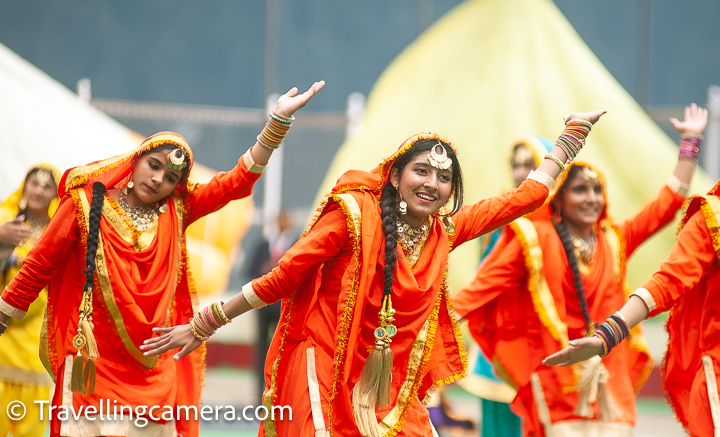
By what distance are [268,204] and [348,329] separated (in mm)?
7475

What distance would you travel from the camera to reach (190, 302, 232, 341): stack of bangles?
271 cm

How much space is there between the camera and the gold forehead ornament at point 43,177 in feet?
14.8

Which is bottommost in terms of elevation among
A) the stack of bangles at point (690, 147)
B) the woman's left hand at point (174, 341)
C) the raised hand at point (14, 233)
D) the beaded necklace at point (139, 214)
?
the woman's left hand at point (174, 341)

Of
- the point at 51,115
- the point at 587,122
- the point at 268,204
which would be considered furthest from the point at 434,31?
the point at 587,122

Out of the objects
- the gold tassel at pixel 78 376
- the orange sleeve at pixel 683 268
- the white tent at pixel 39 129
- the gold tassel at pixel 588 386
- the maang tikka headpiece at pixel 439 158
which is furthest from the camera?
the white tent at pixel 39 129

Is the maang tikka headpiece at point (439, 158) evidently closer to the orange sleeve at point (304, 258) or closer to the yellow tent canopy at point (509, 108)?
the orange sleeve at point (304, 258)

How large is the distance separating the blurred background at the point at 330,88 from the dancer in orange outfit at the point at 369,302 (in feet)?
12.8

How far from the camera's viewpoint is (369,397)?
2602 millimetres

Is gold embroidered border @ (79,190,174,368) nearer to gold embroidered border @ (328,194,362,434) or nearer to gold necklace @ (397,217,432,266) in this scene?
gold embroidered border @ (328,194,362,434)

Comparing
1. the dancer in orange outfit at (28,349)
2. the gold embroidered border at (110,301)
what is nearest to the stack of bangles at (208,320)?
the gold embroidered border at (110,301)

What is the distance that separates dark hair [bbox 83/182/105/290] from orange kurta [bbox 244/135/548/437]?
Result: 0.87 m

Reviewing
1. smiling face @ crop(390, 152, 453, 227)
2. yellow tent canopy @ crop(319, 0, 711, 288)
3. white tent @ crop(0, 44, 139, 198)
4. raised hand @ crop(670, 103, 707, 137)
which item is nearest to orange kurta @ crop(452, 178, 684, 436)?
raised hand @ crop(670, 103, 707, 137)

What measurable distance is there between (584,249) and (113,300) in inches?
83.4

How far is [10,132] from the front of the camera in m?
6.64
